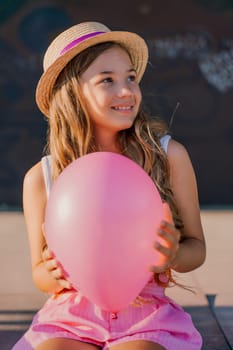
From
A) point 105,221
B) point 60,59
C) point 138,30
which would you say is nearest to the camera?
point 105,221

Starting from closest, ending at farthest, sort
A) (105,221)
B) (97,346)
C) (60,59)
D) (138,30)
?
(105,221), (97,346), (60,59), (138,30)

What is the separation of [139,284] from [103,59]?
2.87 feet

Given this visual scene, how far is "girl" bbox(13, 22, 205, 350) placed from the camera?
2434 mm

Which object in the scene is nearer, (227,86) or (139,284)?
(139,284)

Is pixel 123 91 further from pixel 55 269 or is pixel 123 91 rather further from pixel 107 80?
pixel 55 269

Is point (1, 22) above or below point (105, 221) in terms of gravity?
below

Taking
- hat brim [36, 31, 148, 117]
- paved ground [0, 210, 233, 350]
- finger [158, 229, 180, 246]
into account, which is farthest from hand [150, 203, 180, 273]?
paved ground [0, 210, 233, 350]

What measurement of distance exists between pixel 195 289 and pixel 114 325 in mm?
1689

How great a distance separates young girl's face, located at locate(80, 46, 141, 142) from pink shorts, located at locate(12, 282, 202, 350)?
23.9 inches

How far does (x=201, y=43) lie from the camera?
7277 millimetres

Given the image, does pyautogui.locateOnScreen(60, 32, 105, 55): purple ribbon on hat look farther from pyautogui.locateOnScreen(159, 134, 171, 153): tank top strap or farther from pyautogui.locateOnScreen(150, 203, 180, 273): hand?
pyautogui.locateOnScreen(150, 203, 180, 273): hand

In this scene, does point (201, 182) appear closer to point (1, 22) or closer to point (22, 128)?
point (22, 128)

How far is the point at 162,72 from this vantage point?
23.8ft

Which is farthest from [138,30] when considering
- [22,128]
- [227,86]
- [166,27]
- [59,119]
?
[59,119]
